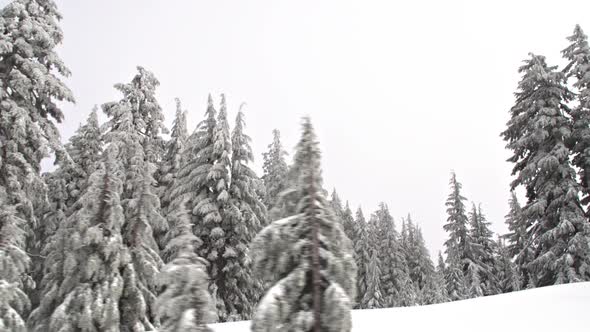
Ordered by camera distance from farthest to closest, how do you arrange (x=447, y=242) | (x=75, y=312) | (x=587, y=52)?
1. (x=447, y=242)
2. (x=587, y=52)
3. (x=75, y=312)

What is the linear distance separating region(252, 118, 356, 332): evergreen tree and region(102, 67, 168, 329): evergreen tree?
7621mm

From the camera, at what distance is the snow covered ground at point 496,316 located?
36.5 ft

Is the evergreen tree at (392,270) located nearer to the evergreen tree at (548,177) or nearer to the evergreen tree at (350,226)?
the evergreen tree at (350,226)

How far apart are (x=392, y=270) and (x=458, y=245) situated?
40.9 feet

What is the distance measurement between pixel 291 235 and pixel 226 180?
785 inches

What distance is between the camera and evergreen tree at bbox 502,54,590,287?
21750 millimetres

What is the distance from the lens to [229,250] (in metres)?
25.0

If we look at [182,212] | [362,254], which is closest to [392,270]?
[362,254]

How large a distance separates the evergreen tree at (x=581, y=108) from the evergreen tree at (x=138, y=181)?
19.6 metres

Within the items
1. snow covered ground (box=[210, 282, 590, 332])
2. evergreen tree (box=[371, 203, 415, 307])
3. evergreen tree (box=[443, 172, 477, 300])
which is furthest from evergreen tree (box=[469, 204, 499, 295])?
snow covered ground (box=[210, 282, 590, 332])

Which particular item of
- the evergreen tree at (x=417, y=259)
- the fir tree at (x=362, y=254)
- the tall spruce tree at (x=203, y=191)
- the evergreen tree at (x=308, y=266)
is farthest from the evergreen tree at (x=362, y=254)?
the evergreen tree at (x=308, y=266)

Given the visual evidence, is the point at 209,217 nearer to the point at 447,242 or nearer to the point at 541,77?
the point at 541,77

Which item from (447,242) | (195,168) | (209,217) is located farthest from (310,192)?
(447,242)

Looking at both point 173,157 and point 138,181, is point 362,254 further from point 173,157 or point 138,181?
point 138,181
